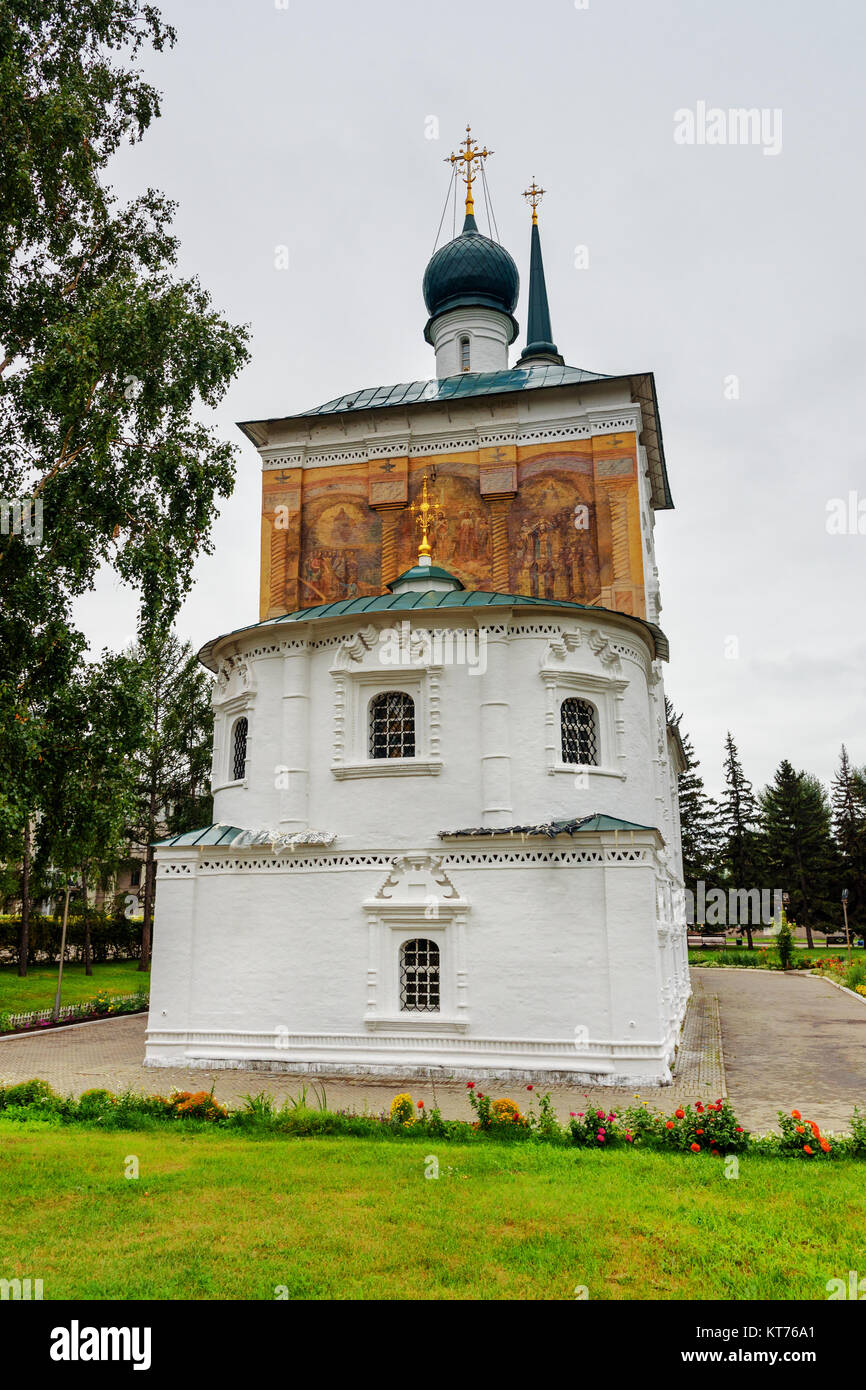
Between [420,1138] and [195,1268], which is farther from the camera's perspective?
[420,1138]

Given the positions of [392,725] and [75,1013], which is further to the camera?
[75,1013]

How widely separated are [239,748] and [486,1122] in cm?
913

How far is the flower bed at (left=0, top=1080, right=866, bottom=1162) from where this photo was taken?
27.7 ft

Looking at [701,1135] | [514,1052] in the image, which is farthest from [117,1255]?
[514,1052]

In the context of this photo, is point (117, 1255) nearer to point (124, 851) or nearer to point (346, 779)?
point (346, 779)

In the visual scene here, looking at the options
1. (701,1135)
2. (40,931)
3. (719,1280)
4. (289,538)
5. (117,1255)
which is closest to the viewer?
(719,1280)

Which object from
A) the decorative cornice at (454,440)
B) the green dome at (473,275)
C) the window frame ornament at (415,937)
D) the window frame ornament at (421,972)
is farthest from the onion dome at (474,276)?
the window frame ornament at (421,972)

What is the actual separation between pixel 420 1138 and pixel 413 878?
17.7 ft

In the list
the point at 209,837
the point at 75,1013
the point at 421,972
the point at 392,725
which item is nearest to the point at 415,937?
the point at 421,972

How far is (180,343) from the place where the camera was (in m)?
13.4

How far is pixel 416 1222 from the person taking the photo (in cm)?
636

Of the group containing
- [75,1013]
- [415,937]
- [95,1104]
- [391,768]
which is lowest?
[75,1013]

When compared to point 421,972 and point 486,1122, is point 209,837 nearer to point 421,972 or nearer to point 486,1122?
point 421,972

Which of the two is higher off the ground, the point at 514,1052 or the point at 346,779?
the point at 346,779
